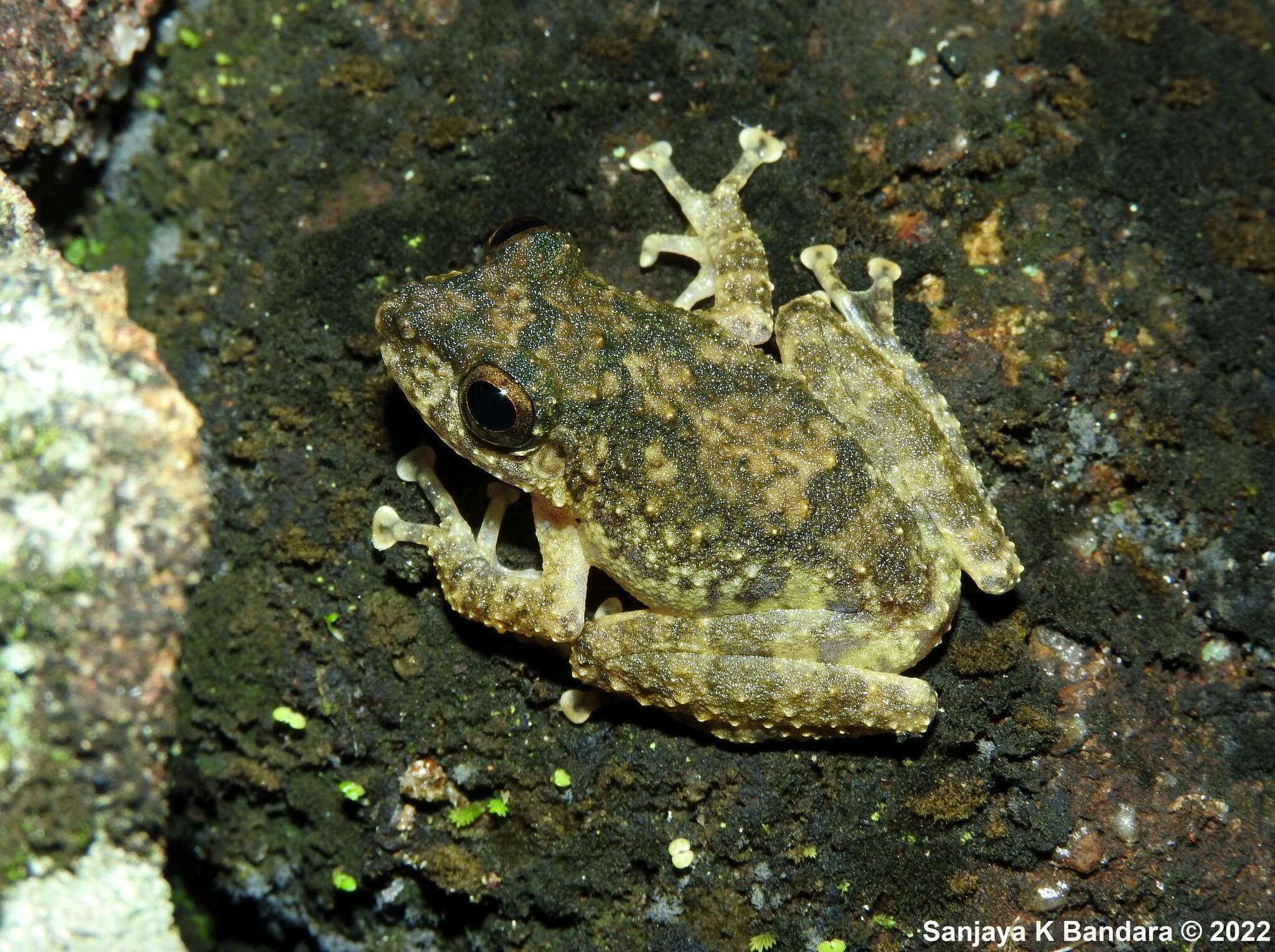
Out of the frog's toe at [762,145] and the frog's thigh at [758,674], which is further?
the frog's toe at [762,145]

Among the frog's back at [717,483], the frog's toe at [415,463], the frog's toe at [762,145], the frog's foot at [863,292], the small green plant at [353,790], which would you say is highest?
the frog's toe at [762,145]

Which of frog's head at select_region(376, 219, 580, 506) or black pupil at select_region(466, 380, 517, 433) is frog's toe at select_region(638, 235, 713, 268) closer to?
frog's head at select_region(376, 219, 580, 506)

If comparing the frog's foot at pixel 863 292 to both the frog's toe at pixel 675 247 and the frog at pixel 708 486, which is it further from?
the frog's toe at pixel 675 247

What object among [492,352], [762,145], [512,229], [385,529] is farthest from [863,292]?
[385,529]

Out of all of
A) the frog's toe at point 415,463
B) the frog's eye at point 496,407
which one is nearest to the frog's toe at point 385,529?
the frog's toe at point 415,463

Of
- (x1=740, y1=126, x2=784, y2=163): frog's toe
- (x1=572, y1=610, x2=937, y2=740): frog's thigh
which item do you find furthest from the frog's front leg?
(x1=740, y1=126, x2=784, y2=163): frog's toe

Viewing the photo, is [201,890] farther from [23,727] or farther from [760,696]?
[760,696]

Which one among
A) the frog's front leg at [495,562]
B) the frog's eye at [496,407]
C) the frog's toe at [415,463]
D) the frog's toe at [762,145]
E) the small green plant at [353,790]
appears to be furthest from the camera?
the frog's toe at [762,145]

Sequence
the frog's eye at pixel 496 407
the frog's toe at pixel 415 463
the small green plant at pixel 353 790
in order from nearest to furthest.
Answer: the frog's eye at pixel 496 407, the small green plant at pixel 353 790, the frog's toe at pixel 415 463
